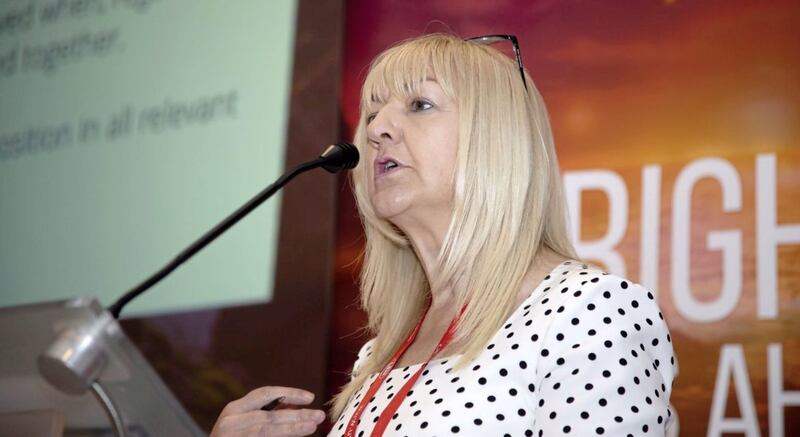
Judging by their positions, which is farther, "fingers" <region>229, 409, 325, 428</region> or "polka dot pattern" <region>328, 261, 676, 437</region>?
"fingers" <region>229, 409, 325, 428</region>

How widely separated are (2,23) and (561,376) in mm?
3096

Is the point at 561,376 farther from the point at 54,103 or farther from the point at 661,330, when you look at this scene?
the point at 54,103

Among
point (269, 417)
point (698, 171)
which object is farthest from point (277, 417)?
point (698, 171)

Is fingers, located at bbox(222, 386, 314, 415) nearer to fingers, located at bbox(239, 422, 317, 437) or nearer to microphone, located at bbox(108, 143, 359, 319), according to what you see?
fingers, located at bbox(239, 422, 317, 437)

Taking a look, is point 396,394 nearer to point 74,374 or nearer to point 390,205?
point 390,205

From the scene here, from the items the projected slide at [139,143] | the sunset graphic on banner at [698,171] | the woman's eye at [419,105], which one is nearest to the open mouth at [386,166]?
the woman's eye at [419,105]

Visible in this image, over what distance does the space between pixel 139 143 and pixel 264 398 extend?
6.44 ft

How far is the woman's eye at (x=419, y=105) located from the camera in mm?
1959

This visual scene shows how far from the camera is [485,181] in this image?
1.84 meters

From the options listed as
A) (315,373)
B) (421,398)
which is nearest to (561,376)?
(421,398)

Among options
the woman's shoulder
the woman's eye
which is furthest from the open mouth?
the woman's shoulder

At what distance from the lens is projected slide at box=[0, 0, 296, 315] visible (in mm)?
3355

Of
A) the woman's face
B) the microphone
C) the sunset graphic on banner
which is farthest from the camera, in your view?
the sunset graphic on banner

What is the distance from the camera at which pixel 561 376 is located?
155 cm
